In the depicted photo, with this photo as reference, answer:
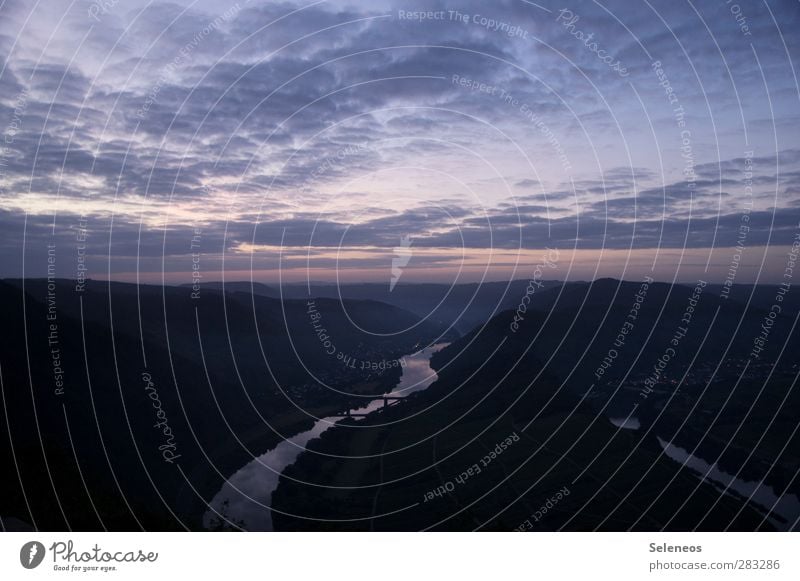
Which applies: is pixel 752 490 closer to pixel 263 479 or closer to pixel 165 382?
pixel 263 479

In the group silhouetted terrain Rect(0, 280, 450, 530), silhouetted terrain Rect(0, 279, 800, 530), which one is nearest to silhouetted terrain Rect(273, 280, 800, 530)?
silhouetted terrain Rect(0, 279, 800, 530)

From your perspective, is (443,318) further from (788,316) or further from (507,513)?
(788,316)

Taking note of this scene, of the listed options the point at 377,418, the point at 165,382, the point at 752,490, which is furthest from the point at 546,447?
the point at 165,382

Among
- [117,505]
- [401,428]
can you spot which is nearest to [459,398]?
[401,428]
